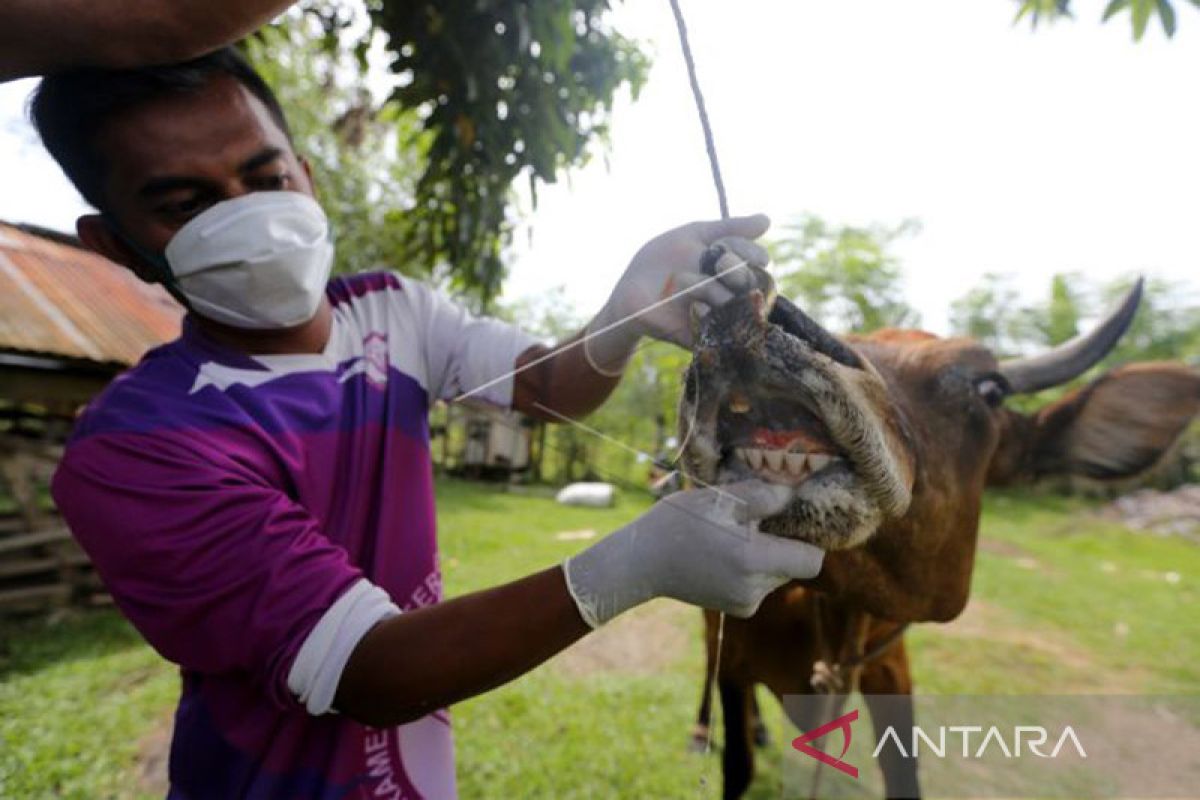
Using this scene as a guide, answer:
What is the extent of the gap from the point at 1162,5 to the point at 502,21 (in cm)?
195

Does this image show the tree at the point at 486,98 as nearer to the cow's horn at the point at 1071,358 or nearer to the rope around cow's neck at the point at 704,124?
the rope around cow's neck at the point at 704,124

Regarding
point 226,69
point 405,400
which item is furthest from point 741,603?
point 226,69

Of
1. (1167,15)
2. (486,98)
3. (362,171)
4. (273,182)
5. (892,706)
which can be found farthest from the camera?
(362,171)

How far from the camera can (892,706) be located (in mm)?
3299

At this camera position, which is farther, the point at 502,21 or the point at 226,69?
the point at 502,21

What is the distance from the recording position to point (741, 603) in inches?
47.1

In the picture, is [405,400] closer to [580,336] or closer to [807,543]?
[580,336]

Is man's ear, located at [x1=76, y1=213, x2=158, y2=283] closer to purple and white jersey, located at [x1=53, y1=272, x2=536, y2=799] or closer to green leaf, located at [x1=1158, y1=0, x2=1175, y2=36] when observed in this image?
purple and white jersey, located at [x1=53, y1=272, x2=536, y2=799]

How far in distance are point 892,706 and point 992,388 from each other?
194cm

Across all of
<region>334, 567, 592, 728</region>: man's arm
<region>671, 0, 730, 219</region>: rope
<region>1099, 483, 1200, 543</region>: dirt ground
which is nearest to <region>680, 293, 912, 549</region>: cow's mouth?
<region>671, 0, 730, 219</region>: rope

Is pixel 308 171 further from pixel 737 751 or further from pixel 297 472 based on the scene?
pixel 737 751

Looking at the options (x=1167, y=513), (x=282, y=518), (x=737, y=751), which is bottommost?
(x=1167, y=513)

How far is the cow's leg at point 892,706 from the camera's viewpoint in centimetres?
313

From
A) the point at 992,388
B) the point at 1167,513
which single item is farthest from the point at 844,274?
the point at 1167,513
